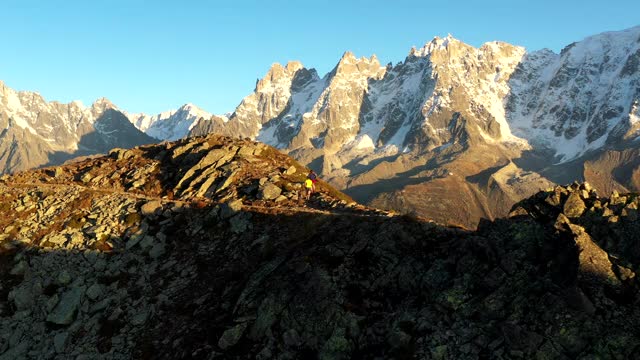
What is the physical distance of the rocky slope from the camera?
77.6 feet

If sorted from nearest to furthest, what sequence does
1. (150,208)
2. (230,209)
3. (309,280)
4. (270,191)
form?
(309,280), (230,209), (150,208), (270,191)

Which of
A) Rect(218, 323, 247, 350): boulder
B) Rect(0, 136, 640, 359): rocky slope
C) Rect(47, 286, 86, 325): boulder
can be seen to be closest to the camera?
Rect(0, 136, 640, 359): rocky slope

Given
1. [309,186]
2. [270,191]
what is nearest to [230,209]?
[270,191]

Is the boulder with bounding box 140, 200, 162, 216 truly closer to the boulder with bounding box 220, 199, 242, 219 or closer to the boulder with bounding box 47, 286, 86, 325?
the boulder with bounding box 220, 199, 242, 219

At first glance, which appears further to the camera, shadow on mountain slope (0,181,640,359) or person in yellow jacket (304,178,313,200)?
person in yellow jacket (304,178,313,200)

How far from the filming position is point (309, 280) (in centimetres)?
3020

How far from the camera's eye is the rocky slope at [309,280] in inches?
931

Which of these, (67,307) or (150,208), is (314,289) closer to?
(67,307)

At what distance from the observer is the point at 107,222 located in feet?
149

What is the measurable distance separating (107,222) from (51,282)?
25.8 feet

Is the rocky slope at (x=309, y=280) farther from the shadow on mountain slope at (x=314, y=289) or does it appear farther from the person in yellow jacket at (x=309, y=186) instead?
the person in yellow jacket at (x=309, y=186)

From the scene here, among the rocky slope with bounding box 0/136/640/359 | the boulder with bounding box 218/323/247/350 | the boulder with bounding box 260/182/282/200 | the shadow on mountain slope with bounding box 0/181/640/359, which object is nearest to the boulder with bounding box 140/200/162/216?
the rocky slope with bounding box 0/136/640/359

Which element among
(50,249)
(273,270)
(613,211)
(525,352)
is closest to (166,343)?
(273,270)

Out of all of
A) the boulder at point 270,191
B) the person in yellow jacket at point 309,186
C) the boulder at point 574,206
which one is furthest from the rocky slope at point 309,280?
the person in yellow jacket at point 309,186
